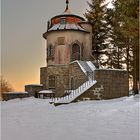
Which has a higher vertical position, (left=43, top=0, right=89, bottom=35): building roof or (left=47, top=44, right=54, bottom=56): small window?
(left=43, top=0, right=89, bottom=35): building roof

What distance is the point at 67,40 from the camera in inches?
1091

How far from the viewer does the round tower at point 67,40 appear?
27.8 metres

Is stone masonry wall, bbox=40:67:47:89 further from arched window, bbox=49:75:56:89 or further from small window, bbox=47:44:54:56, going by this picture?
small window, bbox=47:44:54:56

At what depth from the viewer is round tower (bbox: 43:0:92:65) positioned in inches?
1093

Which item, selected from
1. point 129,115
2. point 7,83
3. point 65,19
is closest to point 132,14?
point 129,115

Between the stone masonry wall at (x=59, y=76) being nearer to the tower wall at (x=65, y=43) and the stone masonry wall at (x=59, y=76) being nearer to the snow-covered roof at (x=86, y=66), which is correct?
the tower wall at (x=65, y=43)

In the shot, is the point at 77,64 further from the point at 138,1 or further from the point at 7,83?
the point at 7,83

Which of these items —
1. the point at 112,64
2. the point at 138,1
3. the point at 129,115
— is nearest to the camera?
the point at 129,115

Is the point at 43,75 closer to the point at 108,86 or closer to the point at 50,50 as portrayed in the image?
the point at 50,50

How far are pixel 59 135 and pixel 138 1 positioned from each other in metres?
9.91

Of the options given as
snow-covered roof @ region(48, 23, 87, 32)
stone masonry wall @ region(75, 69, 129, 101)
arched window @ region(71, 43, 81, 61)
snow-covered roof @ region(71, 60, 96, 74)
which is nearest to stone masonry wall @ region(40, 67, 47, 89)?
Result: arched window @ region(71, 43, 81, 61)

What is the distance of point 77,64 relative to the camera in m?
23.7

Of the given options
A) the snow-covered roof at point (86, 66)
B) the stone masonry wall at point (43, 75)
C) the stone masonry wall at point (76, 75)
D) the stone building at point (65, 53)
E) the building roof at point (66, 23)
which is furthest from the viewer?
the stone masonry wall at point (43, 75)

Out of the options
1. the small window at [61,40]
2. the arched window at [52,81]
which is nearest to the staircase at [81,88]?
the arched window at [52,81]
